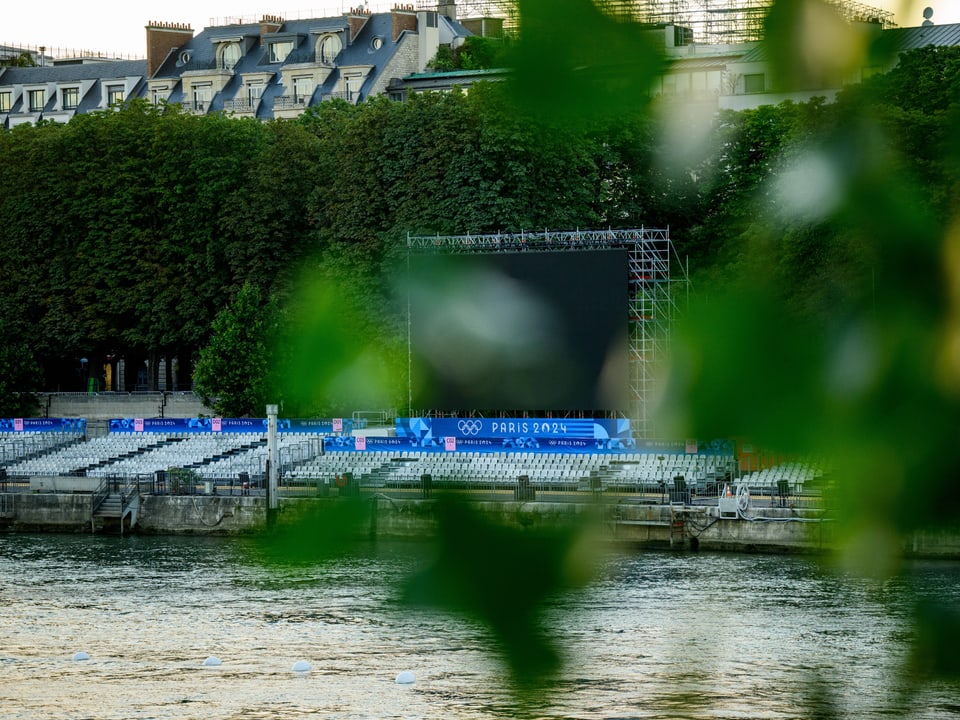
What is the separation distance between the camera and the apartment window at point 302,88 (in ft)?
206

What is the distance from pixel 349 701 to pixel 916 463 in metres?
17.4

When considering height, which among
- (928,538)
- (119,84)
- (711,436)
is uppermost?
(119,84)

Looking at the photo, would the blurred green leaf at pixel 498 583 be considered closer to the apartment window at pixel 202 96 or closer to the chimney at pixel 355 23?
the chimney at pixel 355 23

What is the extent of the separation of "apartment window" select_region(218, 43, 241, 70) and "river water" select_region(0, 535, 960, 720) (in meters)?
33.1

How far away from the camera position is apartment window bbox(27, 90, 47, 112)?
238 ft

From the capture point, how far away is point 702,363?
74.6 inches

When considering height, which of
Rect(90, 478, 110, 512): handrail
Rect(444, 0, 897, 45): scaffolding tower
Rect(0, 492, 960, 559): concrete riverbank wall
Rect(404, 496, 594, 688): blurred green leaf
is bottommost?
Rect(0, 492, 960, 559): concrete riverbank wall

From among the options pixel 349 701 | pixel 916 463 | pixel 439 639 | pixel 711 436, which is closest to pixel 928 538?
pixel 916 463

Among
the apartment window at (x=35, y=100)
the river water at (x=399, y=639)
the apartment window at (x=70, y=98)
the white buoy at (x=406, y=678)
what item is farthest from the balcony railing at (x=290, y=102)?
the white buoy at (x=406, y=678)

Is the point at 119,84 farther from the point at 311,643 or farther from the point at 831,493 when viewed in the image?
the point at 831,493

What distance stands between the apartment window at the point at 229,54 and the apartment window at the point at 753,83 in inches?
2604

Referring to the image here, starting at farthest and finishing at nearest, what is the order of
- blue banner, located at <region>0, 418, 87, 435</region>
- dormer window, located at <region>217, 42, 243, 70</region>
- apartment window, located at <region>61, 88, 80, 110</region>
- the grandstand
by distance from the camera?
apartment window, located at <region>61, 88, 80, 110</region>, dormer window, located at <region>217, 42, 243, 70</region>, blue banner, located at <region>0, 418, 87, 435</region>, the grandstand

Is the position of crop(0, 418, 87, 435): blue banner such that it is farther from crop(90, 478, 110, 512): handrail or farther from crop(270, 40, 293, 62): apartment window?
crop(270, 40, 293, 62): apartment window

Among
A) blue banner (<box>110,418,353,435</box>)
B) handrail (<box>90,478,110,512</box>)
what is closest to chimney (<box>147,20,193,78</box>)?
blue banner (<box>110,418,353,435</box>)
